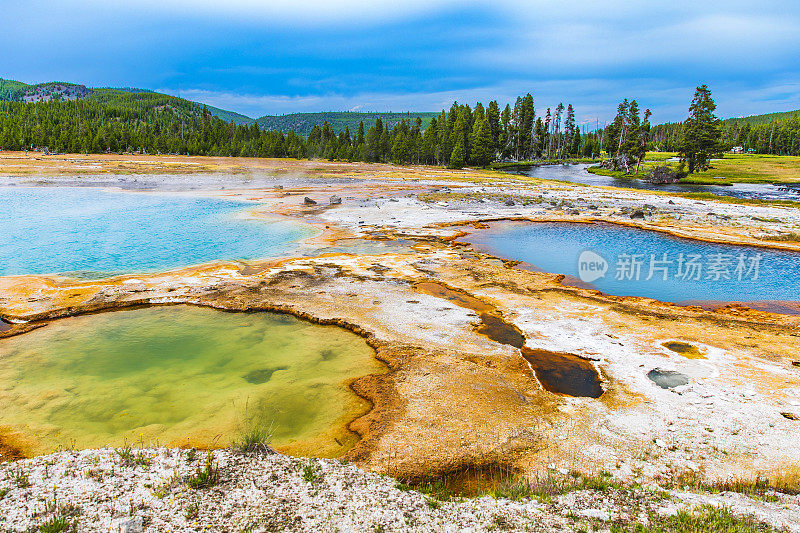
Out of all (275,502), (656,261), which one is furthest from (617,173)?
(275,502)

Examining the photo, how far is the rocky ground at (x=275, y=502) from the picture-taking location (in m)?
5.05

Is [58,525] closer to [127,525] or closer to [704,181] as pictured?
[127,525]

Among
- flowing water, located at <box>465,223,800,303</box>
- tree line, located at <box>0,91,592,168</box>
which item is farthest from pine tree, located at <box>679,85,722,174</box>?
flowing water, located at <box>465,223,800,303</box>

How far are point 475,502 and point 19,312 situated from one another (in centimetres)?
1380

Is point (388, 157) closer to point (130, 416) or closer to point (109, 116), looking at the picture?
point (130, 416)

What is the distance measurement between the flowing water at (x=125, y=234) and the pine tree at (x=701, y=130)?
66319mm

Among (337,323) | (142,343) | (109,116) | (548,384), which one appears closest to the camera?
(548,384)

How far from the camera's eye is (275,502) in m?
5.45

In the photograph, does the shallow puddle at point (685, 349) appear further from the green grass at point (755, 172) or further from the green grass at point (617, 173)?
the green grass at point (617, 173)

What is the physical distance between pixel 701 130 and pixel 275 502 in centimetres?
7937

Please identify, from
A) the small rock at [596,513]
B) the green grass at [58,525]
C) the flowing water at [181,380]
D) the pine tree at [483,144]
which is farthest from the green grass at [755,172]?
the green grass at [58,525]

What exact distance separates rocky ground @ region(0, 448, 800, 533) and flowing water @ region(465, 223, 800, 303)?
1217 centimetres

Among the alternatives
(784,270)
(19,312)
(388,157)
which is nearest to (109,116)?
(388,157)

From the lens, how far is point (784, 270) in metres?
19.3
